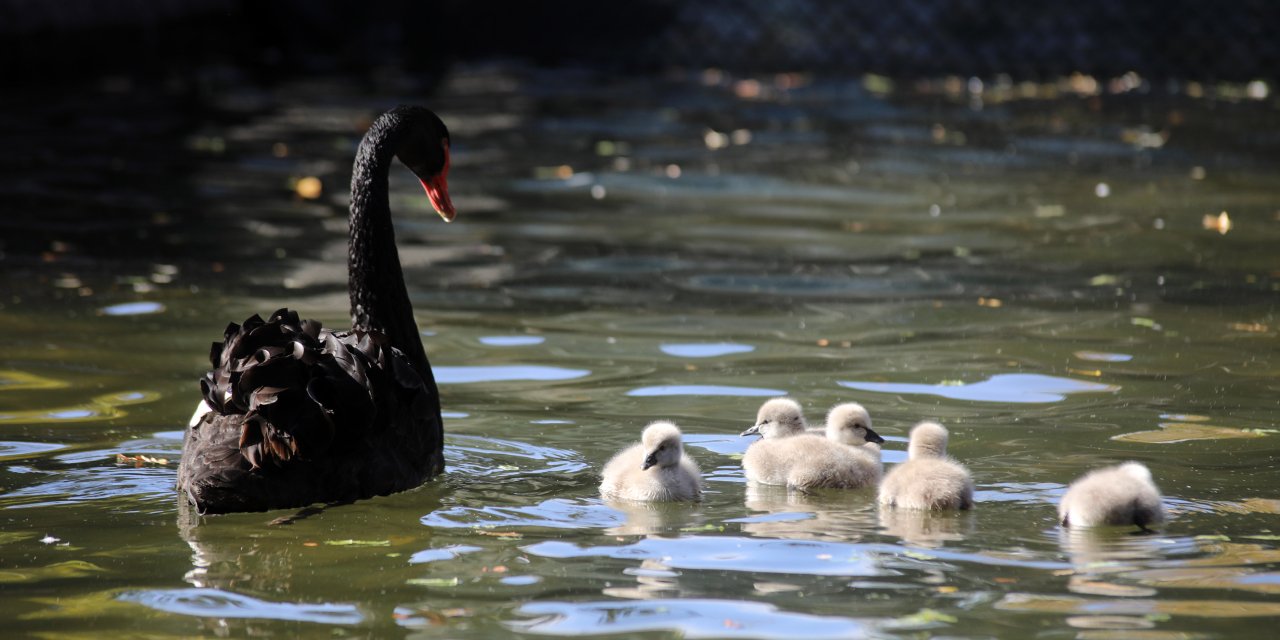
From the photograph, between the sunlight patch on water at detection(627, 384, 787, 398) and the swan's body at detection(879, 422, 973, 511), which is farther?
the sunlight patch on water at detection(627, 384, 787, 398)

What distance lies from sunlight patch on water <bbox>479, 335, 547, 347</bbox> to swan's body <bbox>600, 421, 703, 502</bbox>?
8.48 ft

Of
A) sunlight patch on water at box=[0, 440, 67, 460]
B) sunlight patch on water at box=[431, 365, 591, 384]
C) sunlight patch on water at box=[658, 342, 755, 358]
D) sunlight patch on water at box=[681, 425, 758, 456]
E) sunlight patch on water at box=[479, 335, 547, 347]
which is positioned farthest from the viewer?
sunlight patch on water at box=[479, 335, 547, 347]

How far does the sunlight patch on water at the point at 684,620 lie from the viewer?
443 cm

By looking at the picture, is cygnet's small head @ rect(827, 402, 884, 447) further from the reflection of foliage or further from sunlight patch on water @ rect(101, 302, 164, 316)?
sunlight patch on water @ rect(101, 302, 164, 316)

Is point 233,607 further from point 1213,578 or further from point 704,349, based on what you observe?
point 704,349

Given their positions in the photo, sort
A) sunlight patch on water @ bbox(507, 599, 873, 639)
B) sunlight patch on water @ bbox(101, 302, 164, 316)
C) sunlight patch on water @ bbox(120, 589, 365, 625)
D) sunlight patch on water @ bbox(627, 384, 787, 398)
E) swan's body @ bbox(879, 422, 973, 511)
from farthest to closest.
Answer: sunlight patch on water @ bbox(101, 302, 164, 316)
sunlight patch on water @ bbox(627, 384, 787, 398)
swan's body @ bbox(879, 422, 973, 511)
sunlight patch on water @ bbox(120, 589, 365, 625)
sunlight patch on water @ bbox(507, 599, 873, 639)

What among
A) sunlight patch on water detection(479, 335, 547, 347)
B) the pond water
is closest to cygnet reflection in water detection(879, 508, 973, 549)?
the pond water

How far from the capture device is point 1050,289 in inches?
369

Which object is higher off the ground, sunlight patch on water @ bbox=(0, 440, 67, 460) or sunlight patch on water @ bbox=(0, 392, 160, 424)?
A: sunlight patch on water @ bbox=(0, 392, 160, 424)

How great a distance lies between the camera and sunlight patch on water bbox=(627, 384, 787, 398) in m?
7.32

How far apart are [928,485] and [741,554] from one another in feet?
2.23

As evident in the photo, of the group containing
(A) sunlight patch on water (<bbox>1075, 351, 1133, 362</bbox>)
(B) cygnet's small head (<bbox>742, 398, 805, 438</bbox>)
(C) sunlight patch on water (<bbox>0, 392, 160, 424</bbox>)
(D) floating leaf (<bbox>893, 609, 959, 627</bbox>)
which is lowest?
(D) floating leaf (<bbox>893, 609, 959, 627</bbox>)

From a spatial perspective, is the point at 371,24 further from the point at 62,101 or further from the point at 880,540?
the point at 880,540

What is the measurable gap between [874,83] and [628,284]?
11.5 metres
